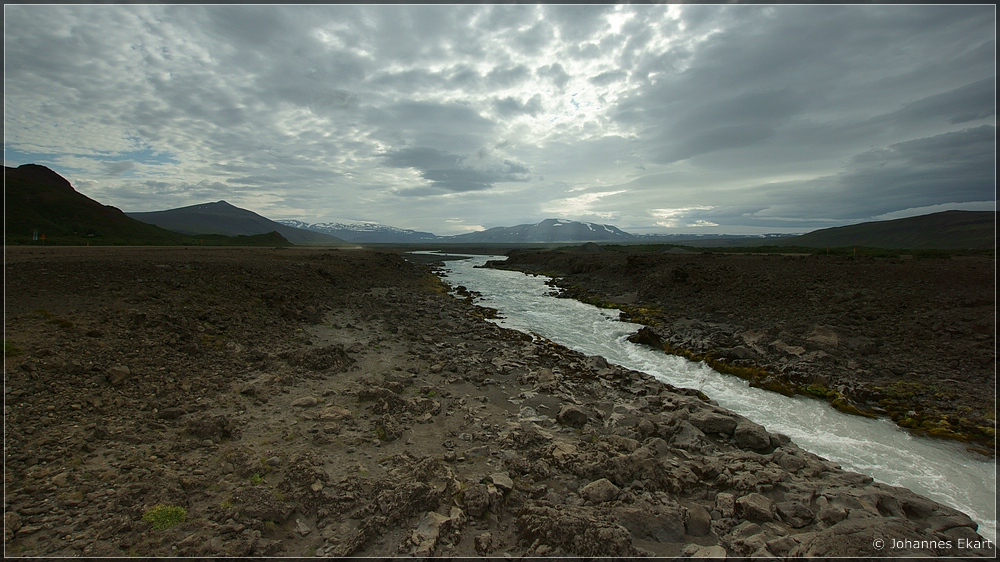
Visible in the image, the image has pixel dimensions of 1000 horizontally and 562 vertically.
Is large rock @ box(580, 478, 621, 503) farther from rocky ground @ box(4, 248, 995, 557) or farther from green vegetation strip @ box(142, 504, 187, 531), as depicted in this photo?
green vegetation strip @ box(142, 504, 187, 531)

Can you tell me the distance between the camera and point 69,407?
5.82m

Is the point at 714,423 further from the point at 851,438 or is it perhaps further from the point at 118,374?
the point at 118,374

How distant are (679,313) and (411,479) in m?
19.6

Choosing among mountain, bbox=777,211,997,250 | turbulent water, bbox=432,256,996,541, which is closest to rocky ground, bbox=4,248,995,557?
turbulent water, bbox=432,256,996,541

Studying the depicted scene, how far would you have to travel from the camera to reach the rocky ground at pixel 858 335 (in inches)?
380

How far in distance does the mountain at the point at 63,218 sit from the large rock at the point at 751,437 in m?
71.6

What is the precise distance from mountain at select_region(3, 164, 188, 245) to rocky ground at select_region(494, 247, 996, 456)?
70.6 m

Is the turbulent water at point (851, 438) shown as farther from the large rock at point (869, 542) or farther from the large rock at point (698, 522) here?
the large rock at point (698, 522)

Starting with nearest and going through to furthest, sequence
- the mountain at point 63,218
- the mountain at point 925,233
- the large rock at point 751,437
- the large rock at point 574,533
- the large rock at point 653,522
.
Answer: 1. the large rock at point 574,533
2. the large rock at point 653,522
3. the large rock at point 751,437
4. the mountain at point 63,218
5. the mountain at point 925,233

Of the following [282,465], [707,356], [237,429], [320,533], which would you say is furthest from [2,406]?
[707,356]

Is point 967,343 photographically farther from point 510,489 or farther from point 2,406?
point 2,406

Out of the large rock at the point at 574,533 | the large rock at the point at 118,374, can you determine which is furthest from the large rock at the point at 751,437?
the large rock at the point at 118,374

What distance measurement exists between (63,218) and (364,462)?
91.7 m

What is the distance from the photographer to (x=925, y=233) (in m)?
118
